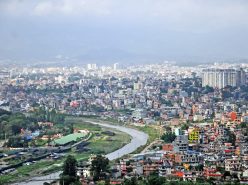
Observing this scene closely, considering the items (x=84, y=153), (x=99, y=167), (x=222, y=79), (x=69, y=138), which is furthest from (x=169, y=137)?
(x=222, y=79)

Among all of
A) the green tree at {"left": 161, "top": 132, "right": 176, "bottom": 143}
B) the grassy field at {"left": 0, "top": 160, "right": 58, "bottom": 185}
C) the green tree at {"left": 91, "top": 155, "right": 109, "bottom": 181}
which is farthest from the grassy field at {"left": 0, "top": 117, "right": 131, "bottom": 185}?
the green tree at {"left": 91, "top": 155, "right": 109, "bottom": 181}

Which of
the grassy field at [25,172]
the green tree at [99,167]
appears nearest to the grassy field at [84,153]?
the grassy field at [25,172]


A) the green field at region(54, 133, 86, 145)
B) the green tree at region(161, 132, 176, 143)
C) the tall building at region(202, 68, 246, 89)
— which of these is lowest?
the green field at region(54, 133, 86, 145)

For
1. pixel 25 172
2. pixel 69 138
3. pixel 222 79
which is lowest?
pixel 25 172

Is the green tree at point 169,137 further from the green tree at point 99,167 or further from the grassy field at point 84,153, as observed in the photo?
the green tree at point 99,167

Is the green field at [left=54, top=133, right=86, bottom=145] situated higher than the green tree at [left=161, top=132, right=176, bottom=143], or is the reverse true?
the green tree at [left=161, top=132, right=176, bottom=143]

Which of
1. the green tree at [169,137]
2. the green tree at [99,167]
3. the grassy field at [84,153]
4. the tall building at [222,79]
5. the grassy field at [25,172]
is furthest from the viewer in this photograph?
the tall building at [222,79]

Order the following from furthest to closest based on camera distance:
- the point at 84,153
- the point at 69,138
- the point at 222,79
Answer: the point at 222,79
the point at 69,138
the point at 84,153

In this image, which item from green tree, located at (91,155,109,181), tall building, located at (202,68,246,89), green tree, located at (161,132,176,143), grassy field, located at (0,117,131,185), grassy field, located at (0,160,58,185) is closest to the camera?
green tree, located at (91,155,109,181)

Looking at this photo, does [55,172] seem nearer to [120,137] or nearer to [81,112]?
[120,137]

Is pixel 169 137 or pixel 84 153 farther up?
pixel 169 137

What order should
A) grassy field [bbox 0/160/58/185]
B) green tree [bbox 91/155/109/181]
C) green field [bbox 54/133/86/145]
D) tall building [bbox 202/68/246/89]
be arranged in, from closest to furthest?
green tree [bbox 91/155/109/181]
grassy field [bbox 0/160/58/185]
green field [bbox 54/133/86/145]
tall building [bbox 202/68/246/89]

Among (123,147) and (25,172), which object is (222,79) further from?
(25,172)

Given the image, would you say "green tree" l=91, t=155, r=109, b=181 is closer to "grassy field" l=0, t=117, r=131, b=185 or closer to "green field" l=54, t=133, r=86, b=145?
"grassy field" l=0, t=117, r=131, b=185
